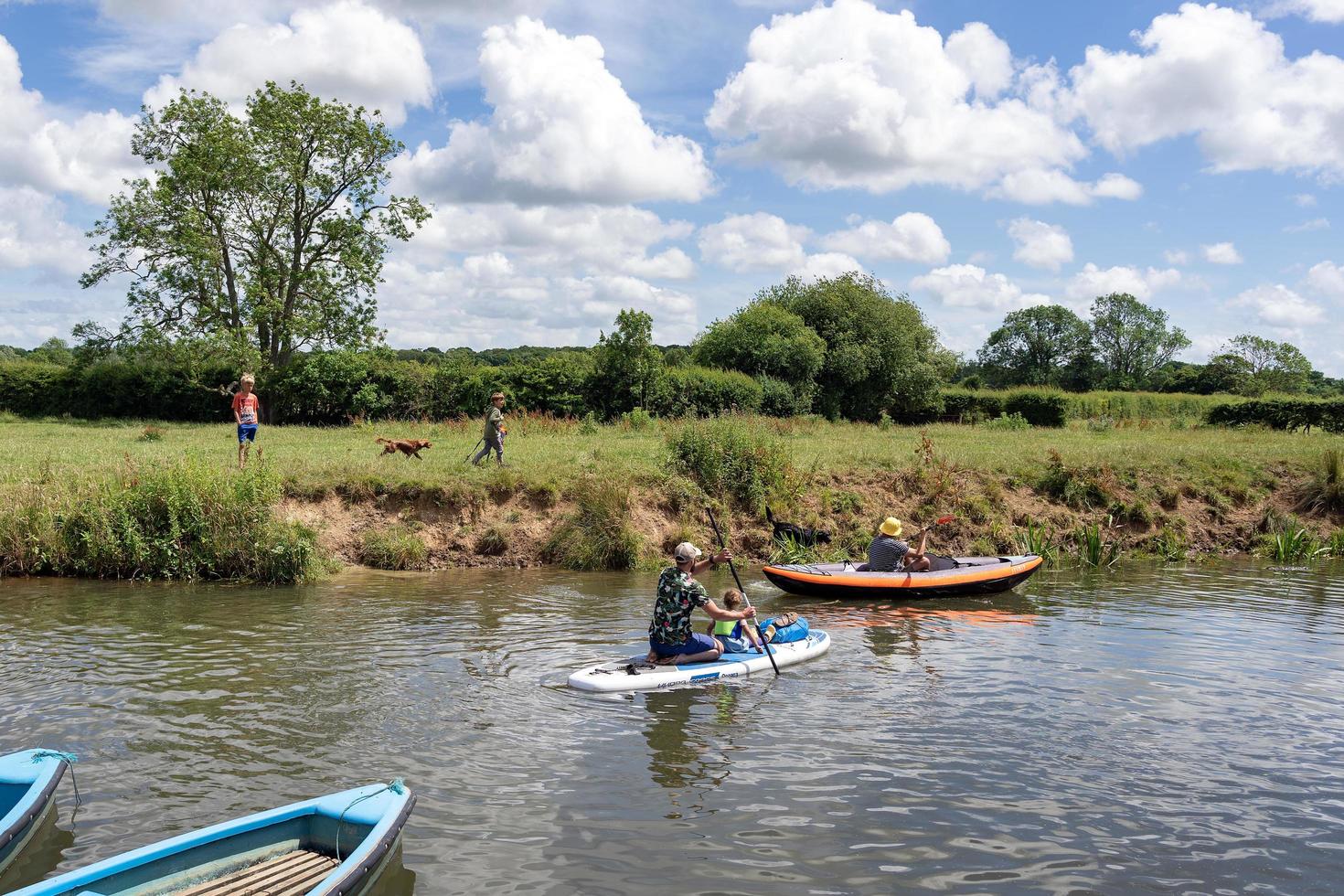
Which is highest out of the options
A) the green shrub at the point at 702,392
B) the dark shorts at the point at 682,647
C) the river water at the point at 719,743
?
the green shrub at the point at 702,392

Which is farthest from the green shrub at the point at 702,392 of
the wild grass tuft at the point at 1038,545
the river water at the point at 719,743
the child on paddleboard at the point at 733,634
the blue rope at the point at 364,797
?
the blue rope at the point at 364,797

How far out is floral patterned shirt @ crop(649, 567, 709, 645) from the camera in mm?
10414

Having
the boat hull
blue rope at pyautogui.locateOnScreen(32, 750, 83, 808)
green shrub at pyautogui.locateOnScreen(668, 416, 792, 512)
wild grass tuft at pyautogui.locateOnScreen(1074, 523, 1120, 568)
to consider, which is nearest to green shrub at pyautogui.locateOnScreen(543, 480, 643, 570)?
green shrub at pyautogui.locateOnScreen(668, 416, 792, 512)

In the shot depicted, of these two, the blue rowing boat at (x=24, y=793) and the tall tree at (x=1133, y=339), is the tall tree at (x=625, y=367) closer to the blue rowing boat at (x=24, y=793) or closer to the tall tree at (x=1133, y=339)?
the blue rowing boat at (x=24, y=793)

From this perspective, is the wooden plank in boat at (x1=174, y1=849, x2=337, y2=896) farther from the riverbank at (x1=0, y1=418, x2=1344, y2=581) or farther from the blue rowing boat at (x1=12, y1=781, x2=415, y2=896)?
the riverbank at (x1=0, y1=418, x2=1344, y2=581)

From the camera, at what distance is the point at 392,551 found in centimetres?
1680

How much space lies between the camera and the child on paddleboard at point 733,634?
36.3 feet

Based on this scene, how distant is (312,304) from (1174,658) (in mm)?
30118

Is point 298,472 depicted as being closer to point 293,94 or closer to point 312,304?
point 312,304

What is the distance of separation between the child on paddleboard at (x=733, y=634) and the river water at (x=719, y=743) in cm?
58

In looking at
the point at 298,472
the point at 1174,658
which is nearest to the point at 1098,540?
the point at 1174,658

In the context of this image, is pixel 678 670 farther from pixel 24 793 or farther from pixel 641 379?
pixel 641 379

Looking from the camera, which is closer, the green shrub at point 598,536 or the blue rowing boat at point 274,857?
the blue rowing boat at point 274,857

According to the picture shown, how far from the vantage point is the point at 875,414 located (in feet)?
145
